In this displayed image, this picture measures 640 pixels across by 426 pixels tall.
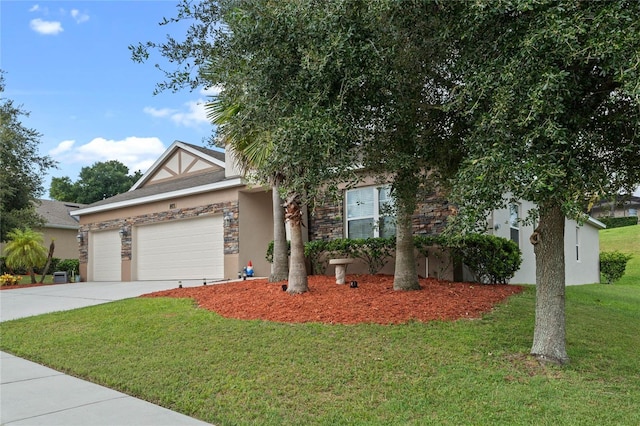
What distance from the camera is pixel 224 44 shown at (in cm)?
707

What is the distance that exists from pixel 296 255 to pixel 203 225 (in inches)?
316

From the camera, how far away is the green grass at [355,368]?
420cm

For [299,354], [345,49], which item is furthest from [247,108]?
[299,354]

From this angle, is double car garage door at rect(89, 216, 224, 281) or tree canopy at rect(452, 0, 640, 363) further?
double car garage door at rect(89, 216, 224, 281)

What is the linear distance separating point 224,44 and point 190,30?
178cm

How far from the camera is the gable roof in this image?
1908 centimetres

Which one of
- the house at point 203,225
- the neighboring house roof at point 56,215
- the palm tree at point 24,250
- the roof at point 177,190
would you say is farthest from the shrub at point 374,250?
Result: the neighboring house roof at point 56,215

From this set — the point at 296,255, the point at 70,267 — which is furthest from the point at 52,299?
the point at 70,267

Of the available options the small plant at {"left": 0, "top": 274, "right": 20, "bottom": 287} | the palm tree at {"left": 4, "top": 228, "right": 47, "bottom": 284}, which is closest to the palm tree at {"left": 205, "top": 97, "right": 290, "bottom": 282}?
the palm tree at {"left": 4, "top": 228, "right": 47, "bottom": 284}

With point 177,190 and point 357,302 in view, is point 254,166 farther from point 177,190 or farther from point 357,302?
point 177,190

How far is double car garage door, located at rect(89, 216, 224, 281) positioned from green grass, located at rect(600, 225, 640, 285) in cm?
2098

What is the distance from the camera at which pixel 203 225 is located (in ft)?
53.1

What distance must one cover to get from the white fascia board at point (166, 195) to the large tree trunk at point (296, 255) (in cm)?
577

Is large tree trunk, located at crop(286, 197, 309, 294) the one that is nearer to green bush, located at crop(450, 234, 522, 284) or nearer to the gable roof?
green bush, located at crop(450, 234, 522, 284)
